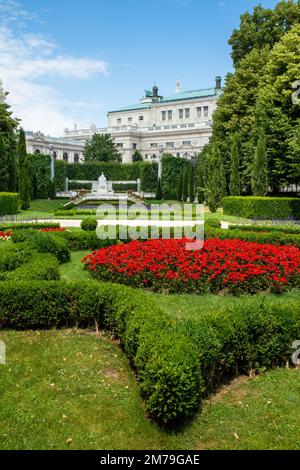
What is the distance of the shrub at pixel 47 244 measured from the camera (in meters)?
10.8

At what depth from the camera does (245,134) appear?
33562mm

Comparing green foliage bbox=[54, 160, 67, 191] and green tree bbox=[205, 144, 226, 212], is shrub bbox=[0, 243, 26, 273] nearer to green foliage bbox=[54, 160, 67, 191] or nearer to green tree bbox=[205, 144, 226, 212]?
green tree bbox=[205, 144, 226, 212]

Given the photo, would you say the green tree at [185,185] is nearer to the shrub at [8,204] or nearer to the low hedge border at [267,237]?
the shrub at [8,204]

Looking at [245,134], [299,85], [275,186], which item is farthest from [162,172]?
[299,85]

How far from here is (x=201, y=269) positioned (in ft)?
30.5

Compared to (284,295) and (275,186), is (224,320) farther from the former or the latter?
(275,186)

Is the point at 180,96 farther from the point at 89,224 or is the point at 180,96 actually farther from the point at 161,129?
the point at 89,224

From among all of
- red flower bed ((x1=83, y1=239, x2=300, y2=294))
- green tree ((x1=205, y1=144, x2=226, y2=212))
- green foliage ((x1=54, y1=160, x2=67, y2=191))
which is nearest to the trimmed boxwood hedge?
green tree ((x1=205, y1=144, x2=226, y2=212))

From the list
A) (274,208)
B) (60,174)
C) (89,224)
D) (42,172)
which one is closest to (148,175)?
(60,174)

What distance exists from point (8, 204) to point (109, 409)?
22.7 m

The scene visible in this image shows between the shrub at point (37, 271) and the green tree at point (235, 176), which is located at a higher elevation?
the green tree at point (235, 176)

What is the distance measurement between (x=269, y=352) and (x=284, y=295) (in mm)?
3626

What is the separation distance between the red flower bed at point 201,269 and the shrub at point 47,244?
1185 mm

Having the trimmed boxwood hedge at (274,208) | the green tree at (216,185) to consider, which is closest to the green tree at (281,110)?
the trimmed boxwood hedge at (274,208)
